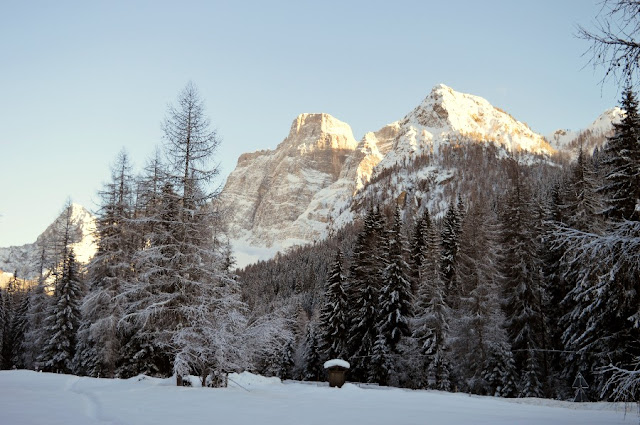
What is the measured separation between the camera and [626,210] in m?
18.9

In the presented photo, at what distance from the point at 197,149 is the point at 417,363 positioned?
2144 cm

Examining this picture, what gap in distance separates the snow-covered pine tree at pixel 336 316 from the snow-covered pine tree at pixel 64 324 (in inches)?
739

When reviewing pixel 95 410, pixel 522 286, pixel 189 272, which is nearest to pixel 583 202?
pixel 522 286

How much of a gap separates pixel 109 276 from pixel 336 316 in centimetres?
1733

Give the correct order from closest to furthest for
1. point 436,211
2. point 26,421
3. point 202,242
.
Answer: point 26,421 → point 202,242 → point 436,211

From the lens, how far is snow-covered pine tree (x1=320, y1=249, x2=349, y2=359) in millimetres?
36938

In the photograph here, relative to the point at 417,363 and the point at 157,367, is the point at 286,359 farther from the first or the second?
the point at 157,367

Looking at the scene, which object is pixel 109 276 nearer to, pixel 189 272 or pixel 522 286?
pixel 189 272

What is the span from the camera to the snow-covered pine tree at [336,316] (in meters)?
36.9

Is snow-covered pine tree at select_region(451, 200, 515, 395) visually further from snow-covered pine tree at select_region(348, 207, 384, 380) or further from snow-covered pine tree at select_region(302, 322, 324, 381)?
snow-covered pine tree at select_region(302, 322, 324, 381)

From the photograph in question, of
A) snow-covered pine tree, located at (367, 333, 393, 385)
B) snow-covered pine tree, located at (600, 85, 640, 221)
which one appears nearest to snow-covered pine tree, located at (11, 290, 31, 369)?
snow-covered pine tree, located at (367, 333, 393, 385)

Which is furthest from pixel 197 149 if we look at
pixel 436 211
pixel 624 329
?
pixel 436 211

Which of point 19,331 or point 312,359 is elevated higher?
point 19,331

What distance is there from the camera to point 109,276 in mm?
28016
